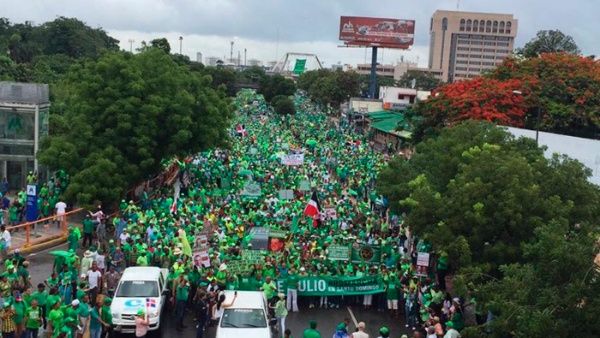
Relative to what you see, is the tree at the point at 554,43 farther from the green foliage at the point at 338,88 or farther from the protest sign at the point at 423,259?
the protest sign at the point at 423,259

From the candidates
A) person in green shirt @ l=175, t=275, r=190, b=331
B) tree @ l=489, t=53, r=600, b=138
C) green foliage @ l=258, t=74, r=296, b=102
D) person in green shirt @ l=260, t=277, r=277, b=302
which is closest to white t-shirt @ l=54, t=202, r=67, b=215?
person in green shirt @ l=175, t=275, r=190, b=331

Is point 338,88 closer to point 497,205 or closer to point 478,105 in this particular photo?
point 478,105

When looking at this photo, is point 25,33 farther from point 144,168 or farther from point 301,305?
point 301,305

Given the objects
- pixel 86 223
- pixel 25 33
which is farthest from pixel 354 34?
A: pixel 86 223

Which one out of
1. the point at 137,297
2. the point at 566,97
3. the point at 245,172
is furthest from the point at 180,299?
the point at 566,97

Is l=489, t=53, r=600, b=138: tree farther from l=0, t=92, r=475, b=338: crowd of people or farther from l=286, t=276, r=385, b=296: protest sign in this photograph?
l=286, t=276, r=385, b=296: protest sign

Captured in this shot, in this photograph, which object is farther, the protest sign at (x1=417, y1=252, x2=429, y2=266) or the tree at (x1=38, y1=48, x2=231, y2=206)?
the tree at (x1=38, y1=48, x2=231, y2=206)
